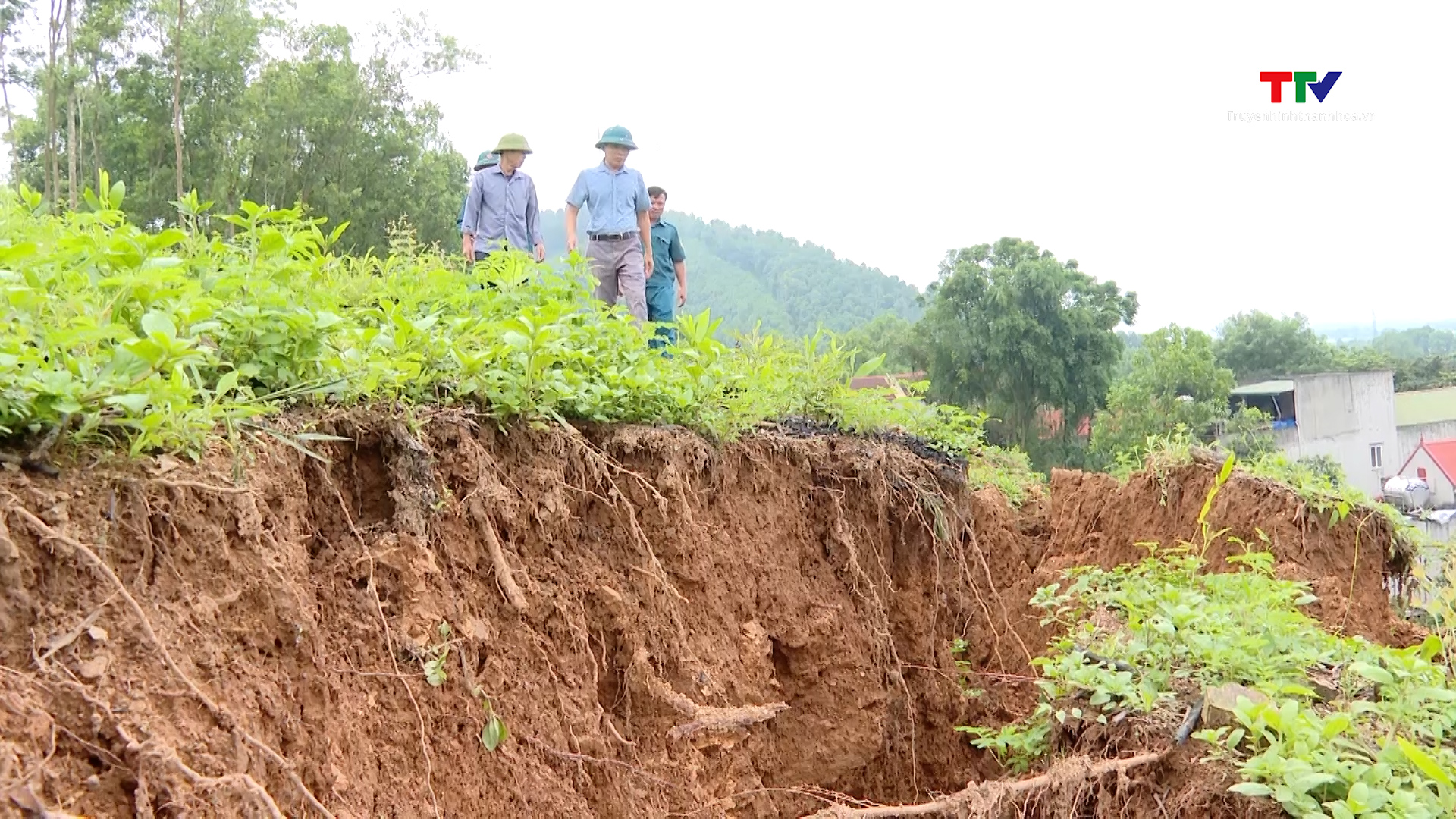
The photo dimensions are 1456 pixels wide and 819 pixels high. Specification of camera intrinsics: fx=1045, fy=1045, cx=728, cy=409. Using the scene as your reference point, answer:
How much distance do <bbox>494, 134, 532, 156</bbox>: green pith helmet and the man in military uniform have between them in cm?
131

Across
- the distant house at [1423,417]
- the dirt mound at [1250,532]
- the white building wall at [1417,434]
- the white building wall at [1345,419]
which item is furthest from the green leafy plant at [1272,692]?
the white building wall at [1417,434]

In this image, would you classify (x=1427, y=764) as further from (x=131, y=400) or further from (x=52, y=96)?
(x=52, y=96)

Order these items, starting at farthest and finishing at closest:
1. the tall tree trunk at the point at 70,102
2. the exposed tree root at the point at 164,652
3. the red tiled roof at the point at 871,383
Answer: the tall tree trunk at the point at 70,102 → the red tiled roof at the point at 871,383 → the exposed tree root at the point at 164,652

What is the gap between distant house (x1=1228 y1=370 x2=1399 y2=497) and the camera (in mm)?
39562

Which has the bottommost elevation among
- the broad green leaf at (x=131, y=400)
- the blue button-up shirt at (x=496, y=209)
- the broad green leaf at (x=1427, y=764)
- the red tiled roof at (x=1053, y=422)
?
the red tiled roof at (x=1053, y=422)

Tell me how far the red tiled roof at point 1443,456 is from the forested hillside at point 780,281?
118 feet

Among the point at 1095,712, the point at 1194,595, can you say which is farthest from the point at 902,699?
the point at 1194,595

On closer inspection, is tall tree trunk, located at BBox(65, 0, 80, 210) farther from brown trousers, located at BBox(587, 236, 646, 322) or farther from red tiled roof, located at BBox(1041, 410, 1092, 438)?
red tiled roof, located at BBox(1041, 410, 1092, 438)

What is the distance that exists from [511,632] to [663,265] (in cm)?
582

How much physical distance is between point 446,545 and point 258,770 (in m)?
0.96

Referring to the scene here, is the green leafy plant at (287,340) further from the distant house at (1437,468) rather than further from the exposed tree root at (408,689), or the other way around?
the distant house at (1437,468)

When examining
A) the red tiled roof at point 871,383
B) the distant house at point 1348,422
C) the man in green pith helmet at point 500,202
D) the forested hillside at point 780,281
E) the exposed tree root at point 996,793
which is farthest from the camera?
the forested hillside at point 780,281

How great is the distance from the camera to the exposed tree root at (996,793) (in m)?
3.79

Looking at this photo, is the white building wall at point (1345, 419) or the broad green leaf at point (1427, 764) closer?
the broad green leaf at point (1427, 764)
